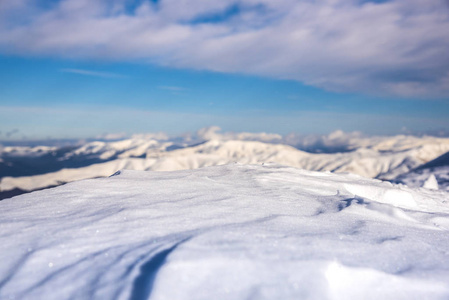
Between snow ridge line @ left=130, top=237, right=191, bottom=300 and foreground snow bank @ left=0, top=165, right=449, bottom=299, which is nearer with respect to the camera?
snow ridge line @ left=130, top=237, right=191, bottom=300

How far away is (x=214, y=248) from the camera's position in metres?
3.63

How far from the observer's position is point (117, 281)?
3152 millimetres

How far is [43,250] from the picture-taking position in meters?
3.80

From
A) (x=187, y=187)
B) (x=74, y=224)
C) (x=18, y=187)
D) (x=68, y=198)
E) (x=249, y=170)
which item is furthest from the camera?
(x=18, y=187)

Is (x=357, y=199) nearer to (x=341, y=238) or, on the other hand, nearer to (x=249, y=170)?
(x=341, y=238)

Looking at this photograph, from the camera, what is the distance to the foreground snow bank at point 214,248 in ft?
10.2

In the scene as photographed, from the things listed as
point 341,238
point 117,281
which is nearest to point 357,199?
point 341,238

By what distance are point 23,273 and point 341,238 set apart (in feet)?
14.1

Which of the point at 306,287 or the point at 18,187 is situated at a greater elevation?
the point at 306,287

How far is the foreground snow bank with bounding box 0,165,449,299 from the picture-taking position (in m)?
3.10

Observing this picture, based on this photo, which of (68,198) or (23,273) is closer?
(23,273)

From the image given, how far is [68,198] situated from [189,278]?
4255 millimetres

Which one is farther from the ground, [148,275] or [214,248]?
[214,248]

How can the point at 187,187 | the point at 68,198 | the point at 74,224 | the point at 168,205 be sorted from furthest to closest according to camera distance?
the point at 187,187 < the point at 68,198 < the point at 168,205 < the point at 74,224
